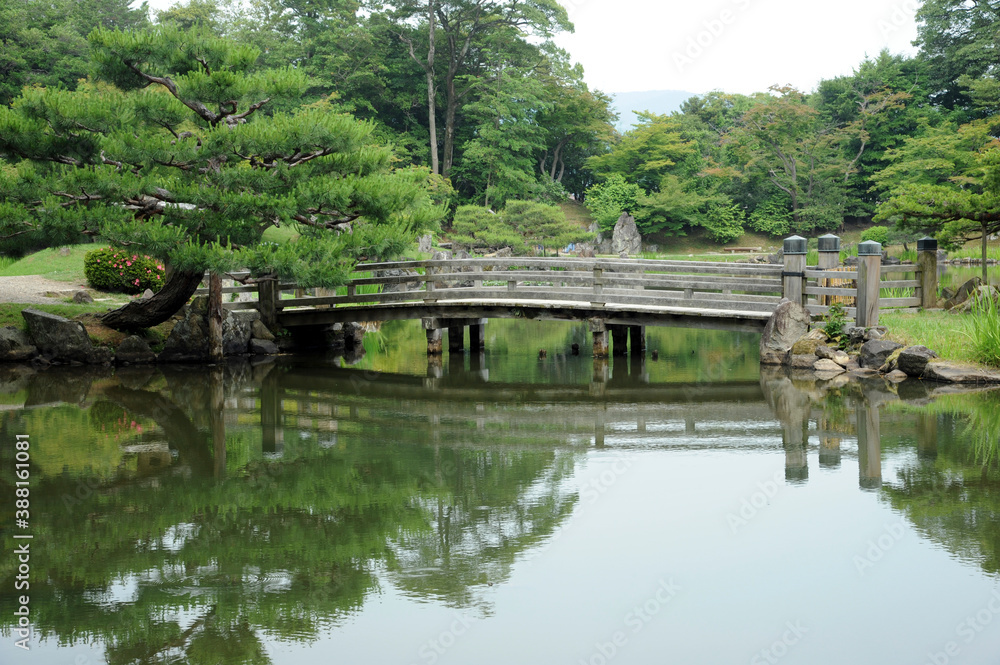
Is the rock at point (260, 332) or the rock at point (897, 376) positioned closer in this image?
the rock at point (897, 376)

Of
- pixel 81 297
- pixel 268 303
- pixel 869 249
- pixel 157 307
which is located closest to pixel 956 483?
pixel 869 249

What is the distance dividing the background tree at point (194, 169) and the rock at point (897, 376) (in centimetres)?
681

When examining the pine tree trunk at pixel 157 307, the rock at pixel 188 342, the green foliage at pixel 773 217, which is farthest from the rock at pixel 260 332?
the green foliage at pixel 773 217

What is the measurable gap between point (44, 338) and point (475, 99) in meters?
27.3

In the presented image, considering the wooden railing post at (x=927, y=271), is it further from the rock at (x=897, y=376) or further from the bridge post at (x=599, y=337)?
the bridge post at (x=599, y=337)

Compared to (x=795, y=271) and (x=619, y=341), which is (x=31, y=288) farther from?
(x=795, y=271)

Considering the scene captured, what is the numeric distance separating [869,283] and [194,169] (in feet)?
30.7

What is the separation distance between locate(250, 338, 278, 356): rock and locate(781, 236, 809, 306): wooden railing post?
8291 millimetres

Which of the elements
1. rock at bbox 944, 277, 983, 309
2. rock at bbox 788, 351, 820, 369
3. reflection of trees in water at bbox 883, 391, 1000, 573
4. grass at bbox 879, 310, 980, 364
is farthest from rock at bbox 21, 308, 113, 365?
rock at bbox 944, 277, 983, 309

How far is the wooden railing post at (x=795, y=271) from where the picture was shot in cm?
1252

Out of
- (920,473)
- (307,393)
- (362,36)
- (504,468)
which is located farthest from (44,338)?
(362,36)

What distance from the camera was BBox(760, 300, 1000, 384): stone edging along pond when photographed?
1084 cm

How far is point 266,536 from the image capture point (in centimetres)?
575

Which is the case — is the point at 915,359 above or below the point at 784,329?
below
